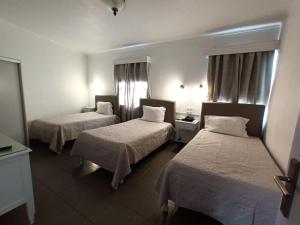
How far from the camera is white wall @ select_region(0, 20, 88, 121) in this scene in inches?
129

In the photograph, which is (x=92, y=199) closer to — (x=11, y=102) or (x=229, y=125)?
(x=229, y=125)

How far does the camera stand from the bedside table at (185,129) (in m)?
3.21

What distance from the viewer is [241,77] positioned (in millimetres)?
2879

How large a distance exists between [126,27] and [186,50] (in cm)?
146

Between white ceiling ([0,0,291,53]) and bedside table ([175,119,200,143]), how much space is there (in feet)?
6.39

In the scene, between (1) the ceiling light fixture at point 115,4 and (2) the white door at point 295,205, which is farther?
(1) the ceiling light fixture at point 115,4

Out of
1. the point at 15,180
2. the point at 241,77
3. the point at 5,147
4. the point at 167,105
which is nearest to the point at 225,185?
the point at 15,180

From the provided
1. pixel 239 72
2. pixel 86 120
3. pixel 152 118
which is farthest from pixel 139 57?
pixel 239 72

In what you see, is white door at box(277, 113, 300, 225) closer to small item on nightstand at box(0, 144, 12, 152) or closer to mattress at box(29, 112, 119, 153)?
small item on nightstand at box(0, 144, 12, 152)

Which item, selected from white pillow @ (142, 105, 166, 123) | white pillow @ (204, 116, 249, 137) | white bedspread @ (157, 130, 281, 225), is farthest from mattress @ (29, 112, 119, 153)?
white pillow @ (204, 116, 249, 137)

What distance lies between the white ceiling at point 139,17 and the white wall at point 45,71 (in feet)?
1.11

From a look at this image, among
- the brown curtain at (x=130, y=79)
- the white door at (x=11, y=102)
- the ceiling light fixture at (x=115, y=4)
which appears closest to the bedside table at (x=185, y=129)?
the brown curtain at (x=130, y=79)

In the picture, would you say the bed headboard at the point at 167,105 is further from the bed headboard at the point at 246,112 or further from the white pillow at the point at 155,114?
the bed headboard at the point at 246,112

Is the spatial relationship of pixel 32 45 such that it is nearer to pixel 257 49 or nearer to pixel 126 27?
pixel 126 27
